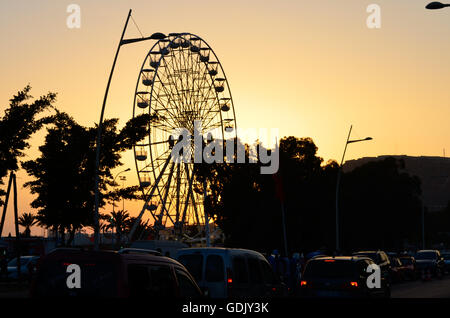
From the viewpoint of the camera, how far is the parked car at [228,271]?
733 inches

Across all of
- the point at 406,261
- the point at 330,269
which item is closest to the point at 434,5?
the point at 330,269

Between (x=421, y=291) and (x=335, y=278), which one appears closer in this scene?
(x=335, y=278)

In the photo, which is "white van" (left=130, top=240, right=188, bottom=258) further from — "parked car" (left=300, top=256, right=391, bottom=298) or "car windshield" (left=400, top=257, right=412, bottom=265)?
"parked car" (left=300, top=256, right=391, bottom=298)

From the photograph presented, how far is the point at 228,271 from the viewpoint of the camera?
18625mm

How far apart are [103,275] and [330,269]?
12801 millimetres

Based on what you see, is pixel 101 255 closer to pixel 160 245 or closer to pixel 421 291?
pixel 421 291

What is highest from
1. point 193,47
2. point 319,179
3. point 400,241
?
point 193,47

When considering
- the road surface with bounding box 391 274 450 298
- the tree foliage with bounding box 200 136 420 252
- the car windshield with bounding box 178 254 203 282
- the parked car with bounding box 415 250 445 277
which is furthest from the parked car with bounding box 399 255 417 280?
the car windshield with bounding box 178 254 203 282

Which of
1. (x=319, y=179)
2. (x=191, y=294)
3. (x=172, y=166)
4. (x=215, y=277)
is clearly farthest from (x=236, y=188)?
(x=191, y=294)

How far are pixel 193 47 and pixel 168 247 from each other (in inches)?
652

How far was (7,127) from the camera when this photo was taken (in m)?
21.5

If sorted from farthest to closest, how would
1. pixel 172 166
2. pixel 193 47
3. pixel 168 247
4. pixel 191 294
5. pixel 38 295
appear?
pixel 193 47 < pixel 172 166 < pixel 168 247 < pixel 191 294 < pixel 38 295

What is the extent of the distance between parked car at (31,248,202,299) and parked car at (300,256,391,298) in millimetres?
11346
